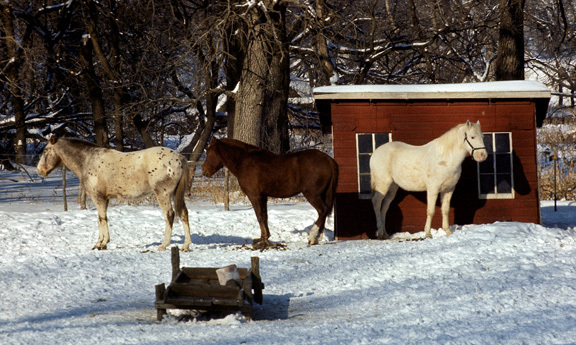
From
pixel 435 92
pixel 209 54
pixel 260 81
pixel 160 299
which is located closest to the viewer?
pixel 160 299

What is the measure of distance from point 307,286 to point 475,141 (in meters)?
4.79

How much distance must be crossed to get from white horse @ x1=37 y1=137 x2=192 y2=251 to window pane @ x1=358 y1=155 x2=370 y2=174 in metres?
3.88

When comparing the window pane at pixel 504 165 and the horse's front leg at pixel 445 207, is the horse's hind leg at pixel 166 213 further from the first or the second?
the window pane at pixel 504 165

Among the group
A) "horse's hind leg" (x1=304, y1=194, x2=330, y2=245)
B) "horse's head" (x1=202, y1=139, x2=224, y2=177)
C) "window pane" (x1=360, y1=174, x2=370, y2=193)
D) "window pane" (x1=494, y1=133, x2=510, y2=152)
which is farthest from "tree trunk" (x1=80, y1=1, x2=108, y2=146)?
"window pane" (x1=494, y1=133, x2=510, y2=152)

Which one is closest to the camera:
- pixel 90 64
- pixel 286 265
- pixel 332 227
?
pixel 286 265

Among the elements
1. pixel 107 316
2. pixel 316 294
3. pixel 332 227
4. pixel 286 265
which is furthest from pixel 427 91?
pixel 107 316

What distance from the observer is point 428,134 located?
13078 millimetres

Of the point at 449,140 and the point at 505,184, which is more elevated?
the point at 449,140

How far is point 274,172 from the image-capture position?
11211mm

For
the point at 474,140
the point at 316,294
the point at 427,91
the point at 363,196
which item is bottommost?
the point at 316,294

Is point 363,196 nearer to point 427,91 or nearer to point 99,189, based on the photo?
point 427,91

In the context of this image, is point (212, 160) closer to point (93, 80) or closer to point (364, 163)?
point (364, 163)

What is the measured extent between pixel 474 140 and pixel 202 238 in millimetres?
5800

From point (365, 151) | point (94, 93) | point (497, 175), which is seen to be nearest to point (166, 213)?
point (365, 151)
